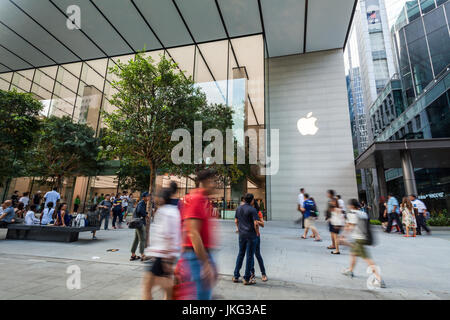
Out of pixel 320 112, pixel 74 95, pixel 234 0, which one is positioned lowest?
pixel 320 112

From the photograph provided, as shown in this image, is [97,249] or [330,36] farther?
[330,36]

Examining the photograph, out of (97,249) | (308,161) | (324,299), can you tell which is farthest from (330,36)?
(97,249)

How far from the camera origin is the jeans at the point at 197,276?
2.04 meters

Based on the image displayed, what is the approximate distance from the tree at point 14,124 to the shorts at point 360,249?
11.6 m

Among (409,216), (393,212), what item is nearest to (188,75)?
(393,212)

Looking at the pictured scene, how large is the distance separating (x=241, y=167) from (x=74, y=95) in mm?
15597

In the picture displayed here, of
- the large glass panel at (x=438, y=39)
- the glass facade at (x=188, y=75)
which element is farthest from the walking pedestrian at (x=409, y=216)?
the large glass panel at (x=438, y=39)

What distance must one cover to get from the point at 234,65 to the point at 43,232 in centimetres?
1443

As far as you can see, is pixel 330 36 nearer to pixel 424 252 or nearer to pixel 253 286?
pixel 424 252

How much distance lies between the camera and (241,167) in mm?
15875

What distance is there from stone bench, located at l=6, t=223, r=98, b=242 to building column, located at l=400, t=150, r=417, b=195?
1693 cm

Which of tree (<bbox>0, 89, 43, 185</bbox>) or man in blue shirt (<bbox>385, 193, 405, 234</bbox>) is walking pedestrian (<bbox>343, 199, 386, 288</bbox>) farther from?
tree (<bbox>0, 89, 43, 185</bbox>)

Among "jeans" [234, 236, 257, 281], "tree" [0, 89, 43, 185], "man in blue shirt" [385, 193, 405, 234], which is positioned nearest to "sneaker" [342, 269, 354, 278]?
"jeans" [234, 236, 257, 281]

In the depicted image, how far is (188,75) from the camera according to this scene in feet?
54.3
